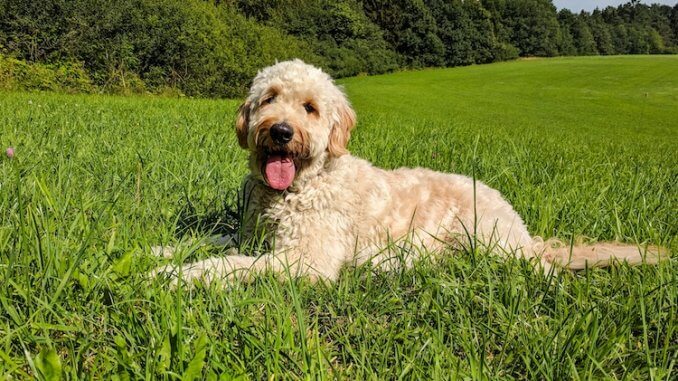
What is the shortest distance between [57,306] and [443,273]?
171 cm

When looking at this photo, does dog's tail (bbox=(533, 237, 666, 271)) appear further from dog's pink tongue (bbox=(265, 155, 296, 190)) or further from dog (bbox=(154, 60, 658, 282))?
dog's pink tongue (bbox=(265, 155, 296, 190))

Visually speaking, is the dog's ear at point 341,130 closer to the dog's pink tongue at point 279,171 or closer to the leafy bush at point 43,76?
the dog's pink tongue at point 279,171

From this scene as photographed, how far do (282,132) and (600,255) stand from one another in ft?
6.69

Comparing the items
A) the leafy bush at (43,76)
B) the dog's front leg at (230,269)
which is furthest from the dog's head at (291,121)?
the leafy bush at (43,76)

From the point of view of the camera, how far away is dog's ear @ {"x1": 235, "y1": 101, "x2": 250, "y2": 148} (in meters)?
3.75

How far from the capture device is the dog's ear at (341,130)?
11.8ft

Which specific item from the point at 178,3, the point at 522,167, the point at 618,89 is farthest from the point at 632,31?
the point at 522,167

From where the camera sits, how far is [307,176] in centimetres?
351

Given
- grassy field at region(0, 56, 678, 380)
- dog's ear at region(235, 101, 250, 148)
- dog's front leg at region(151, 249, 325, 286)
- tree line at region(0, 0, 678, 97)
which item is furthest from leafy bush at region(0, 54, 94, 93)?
dog's front leg at region(151, 249, 325, 286)

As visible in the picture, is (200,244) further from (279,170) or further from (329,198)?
(329,198)

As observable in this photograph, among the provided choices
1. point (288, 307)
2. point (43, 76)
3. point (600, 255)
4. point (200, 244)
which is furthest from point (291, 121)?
point (43, 76)

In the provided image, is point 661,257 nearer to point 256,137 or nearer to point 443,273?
point 443,273

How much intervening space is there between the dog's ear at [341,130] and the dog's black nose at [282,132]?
1.24 feet

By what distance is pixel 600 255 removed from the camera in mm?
2951
